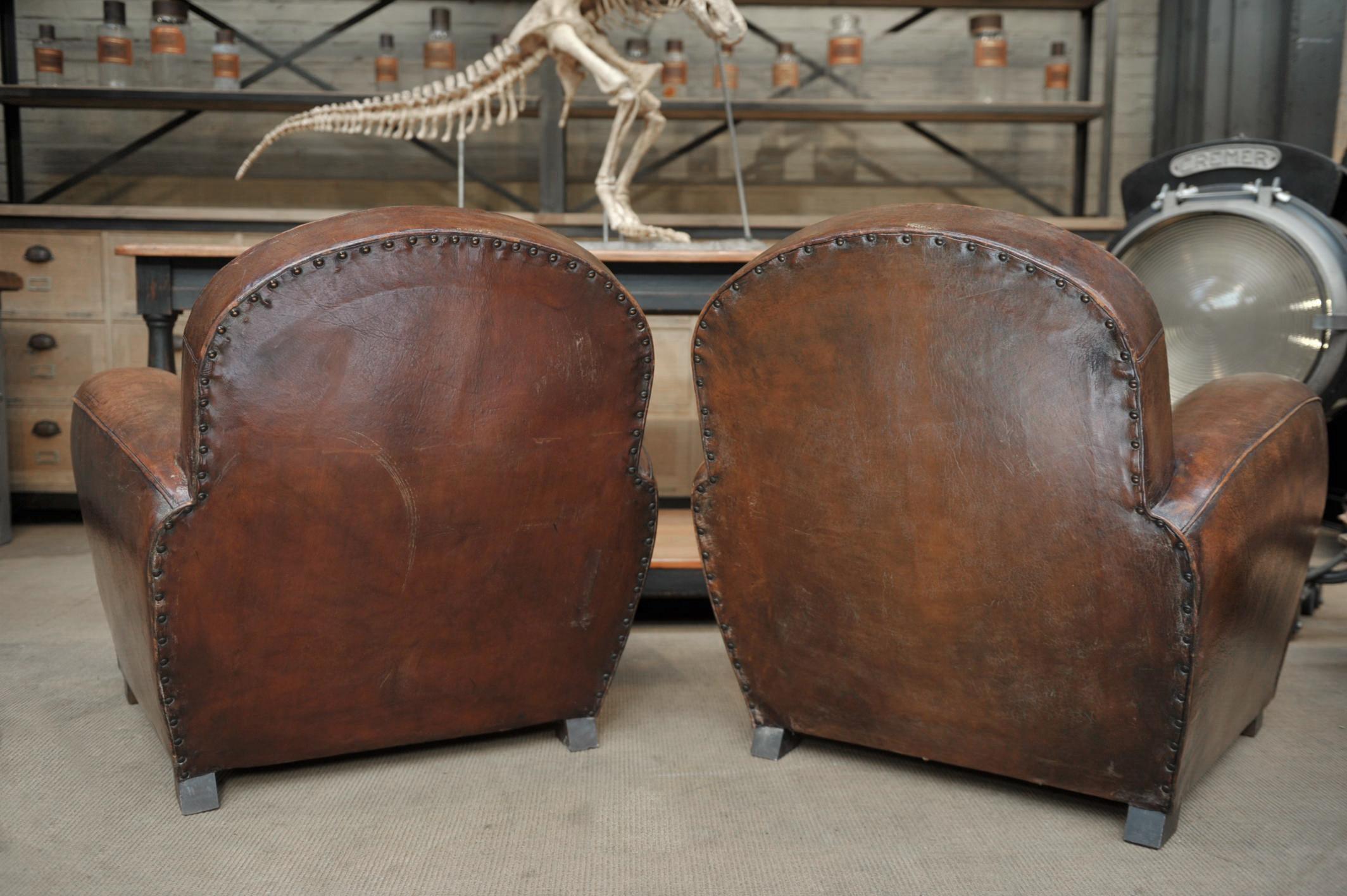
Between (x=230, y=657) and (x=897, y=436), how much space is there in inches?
32.2

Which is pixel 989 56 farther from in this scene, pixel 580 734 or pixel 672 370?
pixel 580 734

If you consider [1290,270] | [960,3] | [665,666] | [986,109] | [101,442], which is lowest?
[665,666]

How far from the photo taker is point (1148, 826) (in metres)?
1.25

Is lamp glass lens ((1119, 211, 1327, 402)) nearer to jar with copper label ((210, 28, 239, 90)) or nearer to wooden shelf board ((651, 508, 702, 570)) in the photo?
wooden shelf board ((651, 508, 702, 570))

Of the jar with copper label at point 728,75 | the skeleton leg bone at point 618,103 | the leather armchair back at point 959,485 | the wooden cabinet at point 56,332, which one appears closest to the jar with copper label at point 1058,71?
the jar with copper label at point 728,75

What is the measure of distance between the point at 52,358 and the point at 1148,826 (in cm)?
331

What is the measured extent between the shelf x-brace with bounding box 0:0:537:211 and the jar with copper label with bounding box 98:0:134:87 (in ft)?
0.78

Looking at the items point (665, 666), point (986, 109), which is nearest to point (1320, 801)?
point (665, 666)

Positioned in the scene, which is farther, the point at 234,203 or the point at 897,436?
the point at 234,203

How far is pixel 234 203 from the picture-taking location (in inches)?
159

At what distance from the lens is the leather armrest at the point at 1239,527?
116 centimetres

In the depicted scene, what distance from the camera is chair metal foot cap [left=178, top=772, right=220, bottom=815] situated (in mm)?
1319

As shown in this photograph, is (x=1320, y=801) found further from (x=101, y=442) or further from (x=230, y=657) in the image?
(x=101, y=442)

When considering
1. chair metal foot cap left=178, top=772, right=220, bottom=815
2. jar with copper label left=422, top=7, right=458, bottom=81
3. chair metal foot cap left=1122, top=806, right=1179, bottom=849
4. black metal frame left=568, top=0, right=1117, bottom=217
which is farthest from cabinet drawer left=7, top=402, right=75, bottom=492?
chair metal foot cap left=1122, top=806, right=1179, bottom=849
